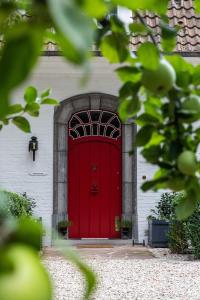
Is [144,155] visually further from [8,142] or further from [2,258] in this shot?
[8,142]

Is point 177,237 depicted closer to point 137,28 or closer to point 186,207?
point 186,207

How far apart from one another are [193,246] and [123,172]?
2752 millimetres

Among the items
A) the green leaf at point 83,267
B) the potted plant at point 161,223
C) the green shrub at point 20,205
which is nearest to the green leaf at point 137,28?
the green leaf at point 83,267

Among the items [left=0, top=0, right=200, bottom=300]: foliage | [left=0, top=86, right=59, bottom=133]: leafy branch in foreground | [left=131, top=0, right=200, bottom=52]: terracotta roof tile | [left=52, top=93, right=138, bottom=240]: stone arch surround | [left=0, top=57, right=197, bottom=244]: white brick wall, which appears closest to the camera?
[left=0, top=0, right=200, bottom=300]: foliage

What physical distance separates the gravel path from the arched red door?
236 centimetres

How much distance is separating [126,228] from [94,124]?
7.18 ft

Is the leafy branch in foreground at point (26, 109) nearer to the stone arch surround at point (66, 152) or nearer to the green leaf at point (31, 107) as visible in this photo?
the green leaf at point (31, 107)

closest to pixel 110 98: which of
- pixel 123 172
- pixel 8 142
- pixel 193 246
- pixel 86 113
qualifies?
pixel 86 113

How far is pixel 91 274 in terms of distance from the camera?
518 millimetres

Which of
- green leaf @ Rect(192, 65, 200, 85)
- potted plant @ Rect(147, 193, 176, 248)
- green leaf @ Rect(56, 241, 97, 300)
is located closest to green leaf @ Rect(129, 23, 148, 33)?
green leaf @ Rect(192, 65, 200, 85)

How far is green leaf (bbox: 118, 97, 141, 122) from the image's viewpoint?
999 millimetres

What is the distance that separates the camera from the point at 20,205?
8961 millimetres

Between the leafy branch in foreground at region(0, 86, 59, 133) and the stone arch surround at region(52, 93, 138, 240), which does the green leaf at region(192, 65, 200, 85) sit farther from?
the stone arch surround at region(52, 93, 138, 240)

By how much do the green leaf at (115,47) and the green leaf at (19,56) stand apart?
59cm
